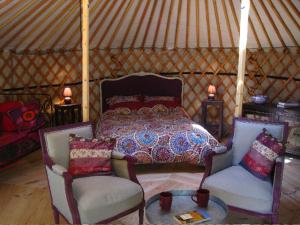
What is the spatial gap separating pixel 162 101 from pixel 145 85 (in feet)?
1.87

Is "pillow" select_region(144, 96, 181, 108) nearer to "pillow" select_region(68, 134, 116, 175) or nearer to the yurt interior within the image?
the yurt interior

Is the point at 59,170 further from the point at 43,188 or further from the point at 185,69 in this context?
the point at 185,69

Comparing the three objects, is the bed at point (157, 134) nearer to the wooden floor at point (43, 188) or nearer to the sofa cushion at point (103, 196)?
the wooden floor at point (43, 188)

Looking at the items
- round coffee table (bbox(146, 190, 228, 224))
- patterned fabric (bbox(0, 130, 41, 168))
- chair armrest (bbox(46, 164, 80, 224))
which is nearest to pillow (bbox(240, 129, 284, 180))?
round coffee table (bbox(146, 190, 228, 224))

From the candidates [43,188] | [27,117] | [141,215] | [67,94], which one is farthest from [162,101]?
[141,215]

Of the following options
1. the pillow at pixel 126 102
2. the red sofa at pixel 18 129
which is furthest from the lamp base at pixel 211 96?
the red sofa at pixel 18 129

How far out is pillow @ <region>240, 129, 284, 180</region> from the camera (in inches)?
107

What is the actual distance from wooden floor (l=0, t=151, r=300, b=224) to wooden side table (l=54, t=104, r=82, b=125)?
0.85 meters

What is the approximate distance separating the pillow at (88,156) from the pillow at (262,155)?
3.87 ft

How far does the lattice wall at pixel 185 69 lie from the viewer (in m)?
5.23

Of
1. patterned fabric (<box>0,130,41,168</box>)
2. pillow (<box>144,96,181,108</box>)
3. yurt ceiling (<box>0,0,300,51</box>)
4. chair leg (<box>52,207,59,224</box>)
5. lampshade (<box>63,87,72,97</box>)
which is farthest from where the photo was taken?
pillow (<box>144,96,181,108</box>)

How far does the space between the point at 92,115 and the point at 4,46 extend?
193 cm

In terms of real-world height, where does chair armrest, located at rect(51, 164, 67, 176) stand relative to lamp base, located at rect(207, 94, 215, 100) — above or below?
below

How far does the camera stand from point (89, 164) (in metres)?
2.77
